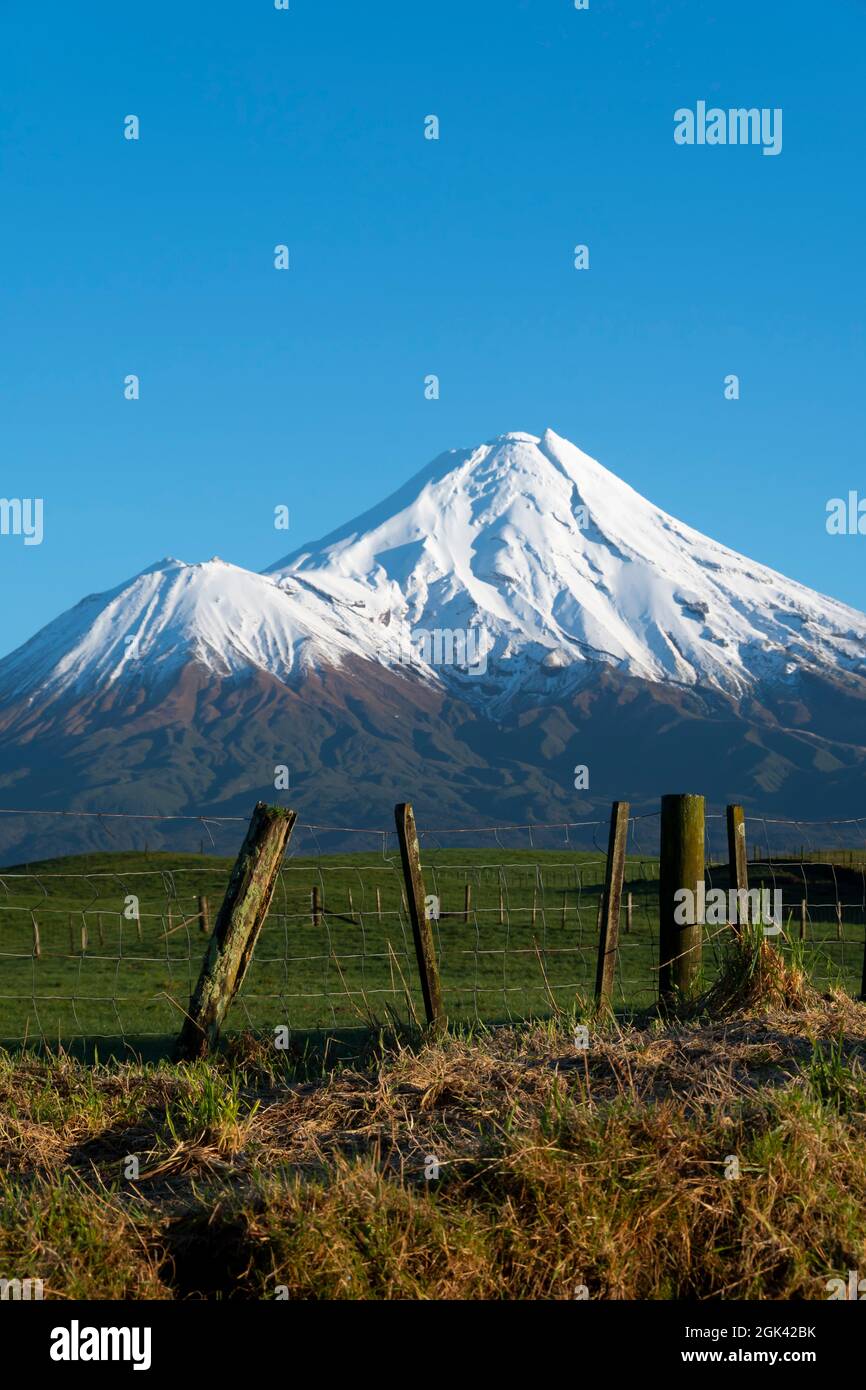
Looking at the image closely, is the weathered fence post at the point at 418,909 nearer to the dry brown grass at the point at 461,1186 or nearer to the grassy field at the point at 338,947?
the grassy field at the point at 338,947

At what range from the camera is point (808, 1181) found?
5.59 metres

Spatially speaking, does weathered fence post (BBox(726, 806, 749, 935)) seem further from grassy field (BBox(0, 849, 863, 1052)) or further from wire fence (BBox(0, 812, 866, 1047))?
grassy field (BBox(0, 849, 863, 1052))

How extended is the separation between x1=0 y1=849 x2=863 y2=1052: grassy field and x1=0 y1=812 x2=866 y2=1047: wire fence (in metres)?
0.10

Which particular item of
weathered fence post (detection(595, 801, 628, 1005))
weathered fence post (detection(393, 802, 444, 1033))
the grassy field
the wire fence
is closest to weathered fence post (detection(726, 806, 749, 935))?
the wire fence

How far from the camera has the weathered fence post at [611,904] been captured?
32.9 ft

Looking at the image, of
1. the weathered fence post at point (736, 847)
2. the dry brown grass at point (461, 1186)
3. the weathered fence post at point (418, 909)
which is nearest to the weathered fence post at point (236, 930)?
the weathered fence post at point (418, 909)

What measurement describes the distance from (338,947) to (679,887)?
25416 millimetres

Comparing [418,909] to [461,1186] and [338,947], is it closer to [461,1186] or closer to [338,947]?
[461,1186]

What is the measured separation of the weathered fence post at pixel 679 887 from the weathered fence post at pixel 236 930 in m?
2.60

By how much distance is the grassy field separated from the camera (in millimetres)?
15617

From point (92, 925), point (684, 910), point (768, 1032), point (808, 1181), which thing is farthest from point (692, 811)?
point (92, 925)
